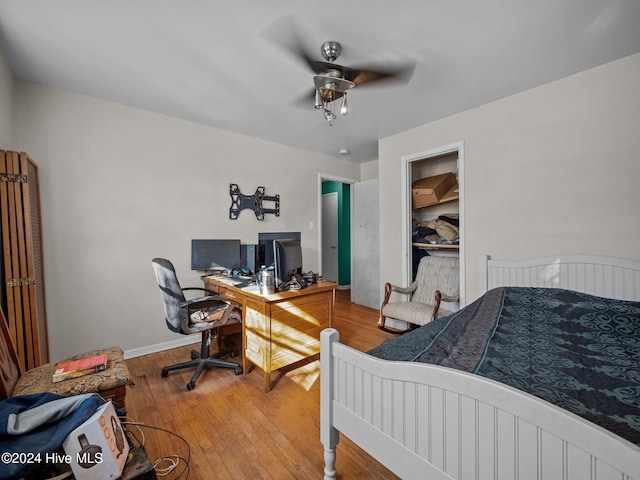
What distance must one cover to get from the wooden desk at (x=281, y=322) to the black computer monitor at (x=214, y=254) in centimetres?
64

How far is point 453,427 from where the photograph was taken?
2.81ft

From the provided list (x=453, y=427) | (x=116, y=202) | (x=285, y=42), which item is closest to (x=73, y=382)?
(x=453, y=427)

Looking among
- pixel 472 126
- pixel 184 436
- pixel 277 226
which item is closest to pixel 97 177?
pixel 277 226

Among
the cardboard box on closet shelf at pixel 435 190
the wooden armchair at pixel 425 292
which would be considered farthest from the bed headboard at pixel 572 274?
the cardboard box on closet shelf at pixel 435 190

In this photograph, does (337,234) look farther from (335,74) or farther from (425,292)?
(335,74)

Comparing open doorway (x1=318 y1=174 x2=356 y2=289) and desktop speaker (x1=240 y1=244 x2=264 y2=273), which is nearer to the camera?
desktop speaker (x1=240 y1=244 x2=264 y2=273)

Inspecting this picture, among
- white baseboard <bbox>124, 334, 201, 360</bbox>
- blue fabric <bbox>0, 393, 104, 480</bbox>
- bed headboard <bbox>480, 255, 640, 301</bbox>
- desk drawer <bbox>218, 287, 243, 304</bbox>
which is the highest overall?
bed headboard <bbox>480, 255, 640, 301</bbox>

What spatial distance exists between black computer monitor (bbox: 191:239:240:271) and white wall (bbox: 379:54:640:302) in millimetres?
2579

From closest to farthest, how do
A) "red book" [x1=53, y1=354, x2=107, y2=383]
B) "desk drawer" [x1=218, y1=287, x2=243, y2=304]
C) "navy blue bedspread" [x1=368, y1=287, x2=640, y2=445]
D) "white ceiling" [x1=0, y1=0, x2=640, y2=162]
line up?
"navy blue bedspread" [x1=368, y1=287, x2=640, y2=445], "red book" [x1=53, y1=354, x2=107, y2=383], "white ceiling" [x1=0, y1=0, x2=640, y2=162], "desk drawer" [x1=218, y1=287, x2=243, y2=304]

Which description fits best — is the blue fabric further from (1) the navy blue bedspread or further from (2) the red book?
(1) the navy blue bedspread

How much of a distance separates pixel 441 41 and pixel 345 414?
7.31 feet

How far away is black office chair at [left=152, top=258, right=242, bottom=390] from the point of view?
7.17ft

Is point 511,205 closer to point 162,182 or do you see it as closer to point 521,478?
point 521,478

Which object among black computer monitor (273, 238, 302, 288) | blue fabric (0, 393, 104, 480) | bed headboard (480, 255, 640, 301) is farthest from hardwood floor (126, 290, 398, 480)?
bed headboard (480, 255, 640, 301)
